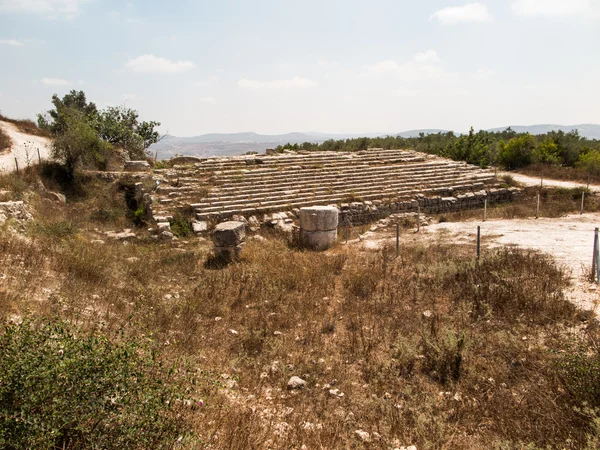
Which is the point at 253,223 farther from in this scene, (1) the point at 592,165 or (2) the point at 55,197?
(1) the point at 592,165

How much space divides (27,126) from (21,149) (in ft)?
21.4

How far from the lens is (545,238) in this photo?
10.3 m

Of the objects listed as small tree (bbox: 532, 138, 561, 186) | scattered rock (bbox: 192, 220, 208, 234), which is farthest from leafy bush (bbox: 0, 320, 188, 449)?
small tree (bbox: 532, 138, 561, 186)

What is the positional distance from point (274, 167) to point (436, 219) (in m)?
7.08

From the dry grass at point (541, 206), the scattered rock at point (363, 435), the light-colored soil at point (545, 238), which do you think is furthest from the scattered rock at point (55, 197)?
the scattered rock at point (363, 435)

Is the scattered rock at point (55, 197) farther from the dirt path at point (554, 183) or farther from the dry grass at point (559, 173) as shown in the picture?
the dry grass at point (559, 173)

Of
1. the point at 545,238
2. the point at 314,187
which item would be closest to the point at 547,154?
the point at 545,238

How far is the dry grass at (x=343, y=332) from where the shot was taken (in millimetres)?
3768

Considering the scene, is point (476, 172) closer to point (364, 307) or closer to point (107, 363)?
point (364, 307)

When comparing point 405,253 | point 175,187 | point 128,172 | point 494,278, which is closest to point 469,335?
point 494,278

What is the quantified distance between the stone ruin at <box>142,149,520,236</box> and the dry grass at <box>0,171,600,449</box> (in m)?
3.72

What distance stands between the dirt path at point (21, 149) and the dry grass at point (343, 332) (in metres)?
7.90

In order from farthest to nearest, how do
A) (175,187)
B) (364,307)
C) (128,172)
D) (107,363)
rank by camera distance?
(128,172)
(175,187)
(364,307)
(107,363)

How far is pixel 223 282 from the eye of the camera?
309 inches
